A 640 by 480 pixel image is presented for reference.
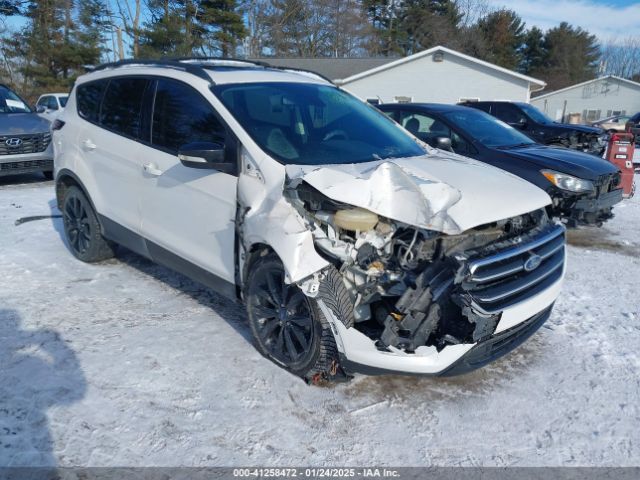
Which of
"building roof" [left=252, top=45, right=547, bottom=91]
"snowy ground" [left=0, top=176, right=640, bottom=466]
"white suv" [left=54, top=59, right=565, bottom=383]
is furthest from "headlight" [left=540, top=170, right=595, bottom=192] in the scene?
"building roof" [left=252, top=45, right=547, bottom=91]

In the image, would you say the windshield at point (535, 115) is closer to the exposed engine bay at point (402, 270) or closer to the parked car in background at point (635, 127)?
the exposed engine bay at point (402, 270)

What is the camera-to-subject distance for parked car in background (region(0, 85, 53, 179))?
380 inches

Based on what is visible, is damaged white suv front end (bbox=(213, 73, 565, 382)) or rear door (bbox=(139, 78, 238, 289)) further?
rear door (bbox=(139, 78, 238, 289))

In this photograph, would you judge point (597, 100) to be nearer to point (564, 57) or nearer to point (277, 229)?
point (564, 57)

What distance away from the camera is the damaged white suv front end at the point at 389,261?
2.76 meters

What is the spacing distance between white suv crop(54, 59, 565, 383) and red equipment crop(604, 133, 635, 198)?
6029 millimetres

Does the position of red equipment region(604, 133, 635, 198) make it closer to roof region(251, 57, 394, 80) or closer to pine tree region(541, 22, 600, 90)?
roof region(251, 57, 394, 80)

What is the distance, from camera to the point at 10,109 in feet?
34.4

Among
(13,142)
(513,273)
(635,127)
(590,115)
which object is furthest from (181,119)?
(590,115)

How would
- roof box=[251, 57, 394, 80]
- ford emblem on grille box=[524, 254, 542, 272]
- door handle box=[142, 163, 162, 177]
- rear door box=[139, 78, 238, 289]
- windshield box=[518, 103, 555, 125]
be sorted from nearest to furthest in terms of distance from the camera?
ford emblem on grille box=[524, 254, 542, 272] < rear door box=[139, 78, 238, 289] < door handle box=[142, 163, 162, 177] < windshield box=[518, 103, 555, 125] < roof box=[251, 57, 394, 80]

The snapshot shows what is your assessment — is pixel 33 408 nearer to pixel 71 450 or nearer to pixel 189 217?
pixel 71 450

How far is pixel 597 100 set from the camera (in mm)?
42781

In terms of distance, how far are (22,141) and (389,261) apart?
9329 mm

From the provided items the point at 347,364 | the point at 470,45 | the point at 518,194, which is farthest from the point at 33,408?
the point at 470,45
